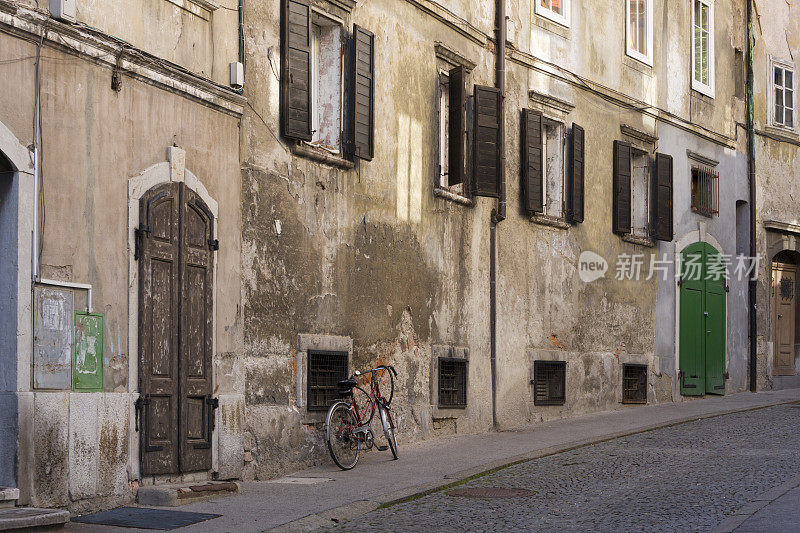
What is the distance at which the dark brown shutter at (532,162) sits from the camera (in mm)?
16969

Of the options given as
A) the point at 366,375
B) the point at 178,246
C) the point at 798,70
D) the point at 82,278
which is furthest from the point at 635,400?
the point at 82,278

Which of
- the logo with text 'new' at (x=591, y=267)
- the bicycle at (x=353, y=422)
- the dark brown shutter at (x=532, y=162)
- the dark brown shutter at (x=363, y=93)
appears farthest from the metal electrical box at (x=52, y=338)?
the logo with text 'new' at (x=591, y=267)

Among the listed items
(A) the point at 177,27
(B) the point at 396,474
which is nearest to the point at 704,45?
(B) the point at 396,474

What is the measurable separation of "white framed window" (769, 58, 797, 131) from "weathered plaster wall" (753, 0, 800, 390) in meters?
0.09

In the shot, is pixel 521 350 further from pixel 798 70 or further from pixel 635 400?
pixel 798 70

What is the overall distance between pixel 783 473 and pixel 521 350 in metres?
6.04

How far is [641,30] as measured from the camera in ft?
67.6

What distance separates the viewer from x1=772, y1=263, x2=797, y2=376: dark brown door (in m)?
24.7

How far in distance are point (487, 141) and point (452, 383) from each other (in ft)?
11.1

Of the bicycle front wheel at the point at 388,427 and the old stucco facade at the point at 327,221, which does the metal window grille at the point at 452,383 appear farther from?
the bicycle front wheel at the point at 388,427

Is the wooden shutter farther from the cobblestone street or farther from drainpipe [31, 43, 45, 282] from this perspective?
the cobblestone street

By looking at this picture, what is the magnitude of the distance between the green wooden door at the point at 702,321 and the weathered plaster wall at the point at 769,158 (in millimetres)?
1641

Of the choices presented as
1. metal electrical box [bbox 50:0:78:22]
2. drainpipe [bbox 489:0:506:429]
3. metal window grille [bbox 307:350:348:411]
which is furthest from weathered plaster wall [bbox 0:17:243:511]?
drainpipe [bbox 489:0:506:429]

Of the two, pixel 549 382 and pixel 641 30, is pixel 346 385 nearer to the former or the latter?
pixel 549 382
